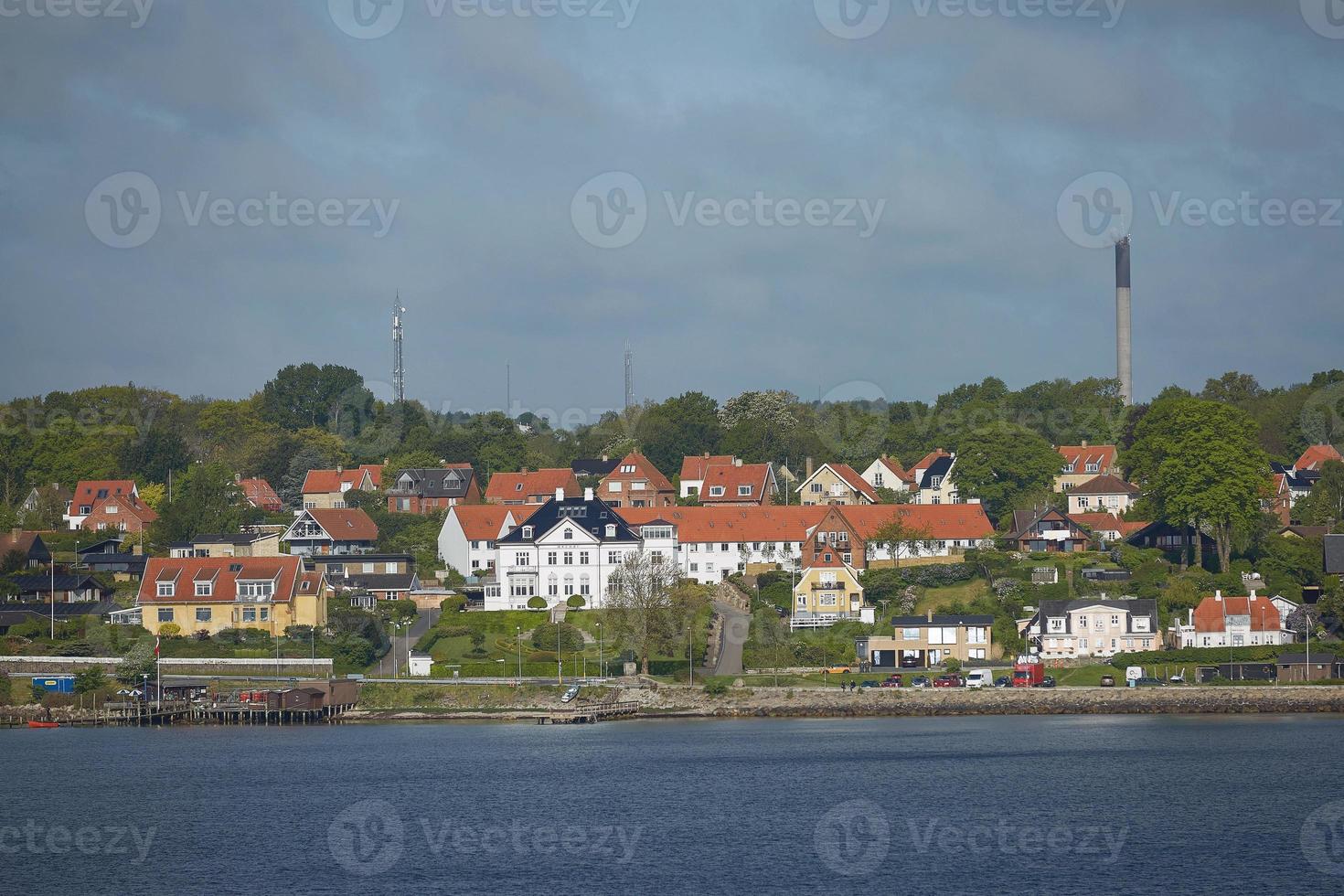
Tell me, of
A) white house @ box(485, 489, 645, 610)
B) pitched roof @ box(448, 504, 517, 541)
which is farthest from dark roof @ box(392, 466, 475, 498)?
white house @ box(485, 489, 645, 610)

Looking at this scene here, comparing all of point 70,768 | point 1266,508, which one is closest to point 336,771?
point 70,768

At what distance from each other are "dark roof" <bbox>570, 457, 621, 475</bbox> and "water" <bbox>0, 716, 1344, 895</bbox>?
166 ft

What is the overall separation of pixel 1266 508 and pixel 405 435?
70.6m

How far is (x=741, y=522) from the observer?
95188 mm

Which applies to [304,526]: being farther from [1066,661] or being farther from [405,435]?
[1066,661]

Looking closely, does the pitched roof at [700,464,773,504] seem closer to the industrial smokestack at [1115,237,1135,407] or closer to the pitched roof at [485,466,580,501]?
the pitched roof at [485,466,580,501]

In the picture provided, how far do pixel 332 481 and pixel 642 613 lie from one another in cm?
5091

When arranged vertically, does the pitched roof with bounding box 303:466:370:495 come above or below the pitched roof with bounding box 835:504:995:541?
above

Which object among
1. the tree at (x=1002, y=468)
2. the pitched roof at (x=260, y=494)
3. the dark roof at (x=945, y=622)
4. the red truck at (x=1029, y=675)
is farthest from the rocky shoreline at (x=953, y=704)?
the pitched roof at (x=260, y=494)

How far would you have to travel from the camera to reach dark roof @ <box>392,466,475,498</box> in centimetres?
11519

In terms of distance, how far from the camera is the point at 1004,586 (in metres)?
85.2

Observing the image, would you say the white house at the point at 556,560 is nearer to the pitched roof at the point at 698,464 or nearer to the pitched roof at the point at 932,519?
the pitched roof at the point at 932,519

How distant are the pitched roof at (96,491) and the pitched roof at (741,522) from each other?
4081cm

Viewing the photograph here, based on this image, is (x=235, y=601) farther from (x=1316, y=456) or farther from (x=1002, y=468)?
(x=1316, y=456)
